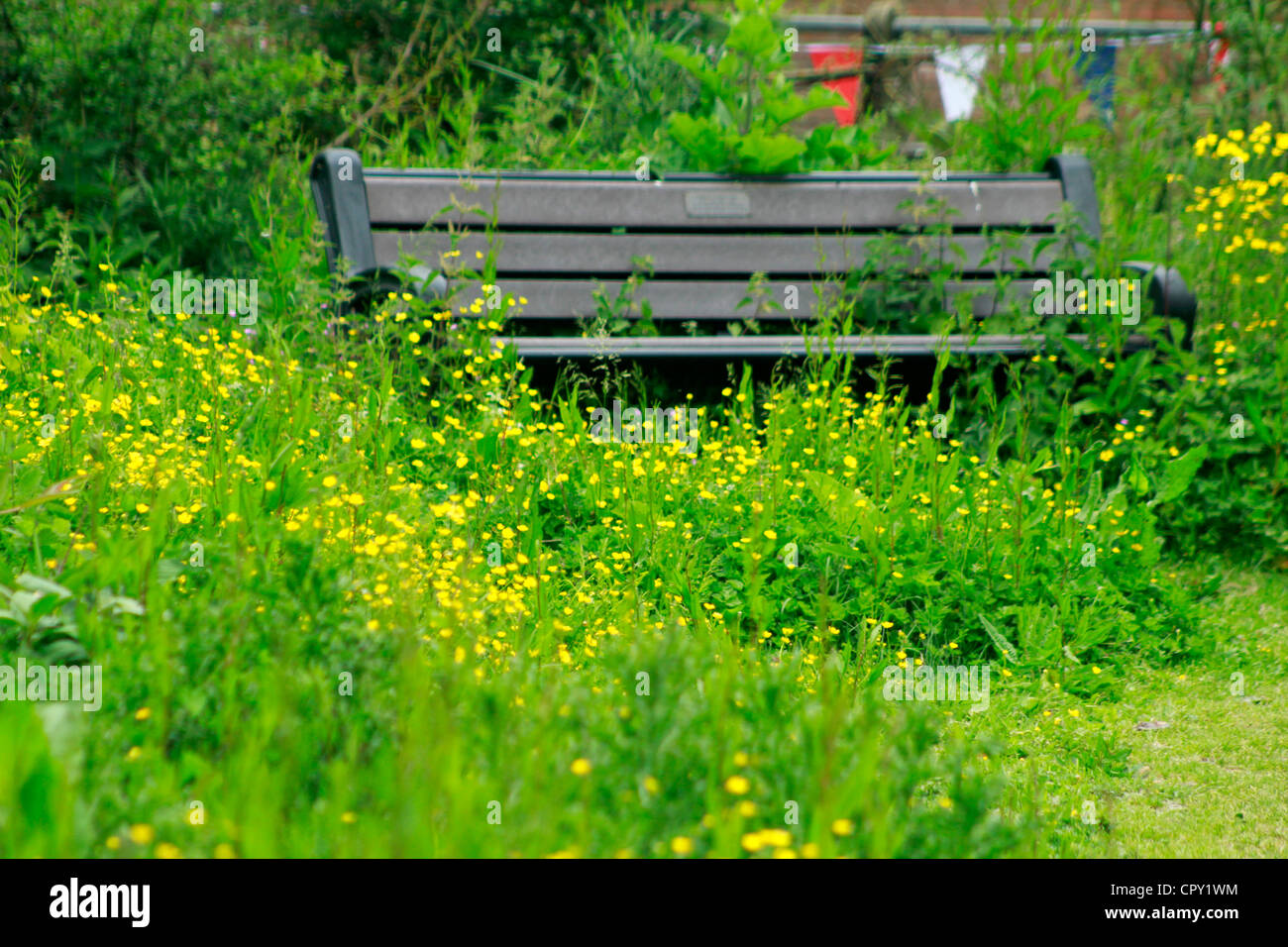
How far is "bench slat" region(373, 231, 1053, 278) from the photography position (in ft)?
16.2

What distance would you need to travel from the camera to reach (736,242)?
5.16m

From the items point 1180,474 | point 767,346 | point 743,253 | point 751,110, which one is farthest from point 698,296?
point 1180,474

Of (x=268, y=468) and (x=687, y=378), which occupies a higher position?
(x=687, y=378)

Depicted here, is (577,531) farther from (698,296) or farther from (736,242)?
(736,242)

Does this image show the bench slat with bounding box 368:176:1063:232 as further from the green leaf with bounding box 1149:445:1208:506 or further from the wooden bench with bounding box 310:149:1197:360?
the green leaf with bounding box 1149:445:1208:506

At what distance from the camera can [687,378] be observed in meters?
4.70

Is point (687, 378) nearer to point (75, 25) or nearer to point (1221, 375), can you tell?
point (1221, 375)

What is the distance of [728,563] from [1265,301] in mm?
2632

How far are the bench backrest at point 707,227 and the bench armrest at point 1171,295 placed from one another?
0.49 meters

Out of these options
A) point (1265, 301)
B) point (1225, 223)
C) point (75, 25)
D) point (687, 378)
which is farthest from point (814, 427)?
point (75, 25)

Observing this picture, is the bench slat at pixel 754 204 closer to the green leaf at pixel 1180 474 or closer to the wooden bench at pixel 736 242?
the wooden bench at pixel 736 242

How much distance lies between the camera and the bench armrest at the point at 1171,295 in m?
4.48

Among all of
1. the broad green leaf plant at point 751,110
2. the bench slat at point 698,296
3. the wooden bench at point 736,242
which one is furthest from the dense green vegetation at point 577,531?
the bench slat at point 698,296

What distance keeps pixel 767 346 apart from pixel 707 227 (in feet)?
3.09
